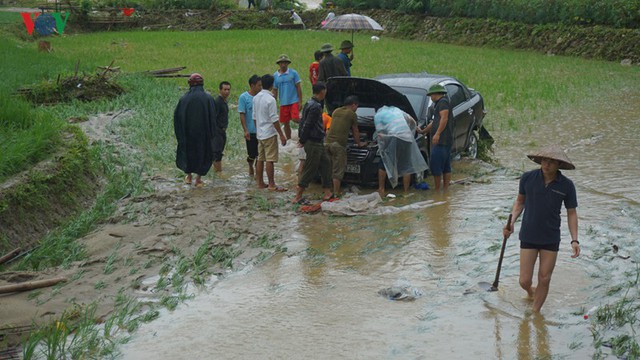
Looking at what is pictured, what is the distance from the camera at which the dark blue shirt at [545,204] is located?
6.56m

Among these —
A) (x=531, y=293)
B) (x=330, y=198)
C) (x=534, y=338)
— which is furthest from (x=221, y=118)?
(x=534, y=338)

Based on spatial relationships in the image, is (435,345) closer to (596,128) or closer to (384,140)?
(384,140)

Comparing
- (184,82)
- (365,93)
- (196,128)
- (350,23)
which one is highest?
(350,23)

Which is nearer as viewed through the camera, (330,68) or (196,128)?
(196,128)

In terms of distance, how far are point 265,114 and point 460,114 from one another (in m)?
3.45

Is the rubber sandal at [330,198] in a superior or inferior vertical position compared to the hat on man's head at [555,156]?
inferior

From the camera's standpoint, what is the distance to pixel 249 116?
38.5ft

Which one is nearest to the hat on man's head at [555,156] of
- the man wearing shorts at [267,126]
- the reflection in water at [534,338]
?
the reflection in water at [534,338]

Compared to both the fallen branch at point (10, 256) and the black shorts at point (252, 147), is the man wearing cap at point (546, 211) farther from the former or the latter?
the black shorts at point (252, 147)

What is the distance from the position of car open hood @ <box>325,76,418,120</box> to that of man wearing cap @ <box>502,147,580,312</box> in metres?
4.73

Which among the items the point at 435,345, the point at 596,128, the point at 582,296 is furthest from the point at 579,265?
the point at 596,128

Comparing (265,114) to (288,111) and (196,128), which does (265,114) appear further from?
(288,111)

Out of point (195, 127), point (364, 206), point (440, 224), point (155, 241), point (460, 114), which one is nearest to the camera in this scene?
point (155, 241)

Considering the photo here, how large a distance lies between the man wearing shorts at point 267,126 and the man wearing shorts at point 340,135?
2.24 ft
